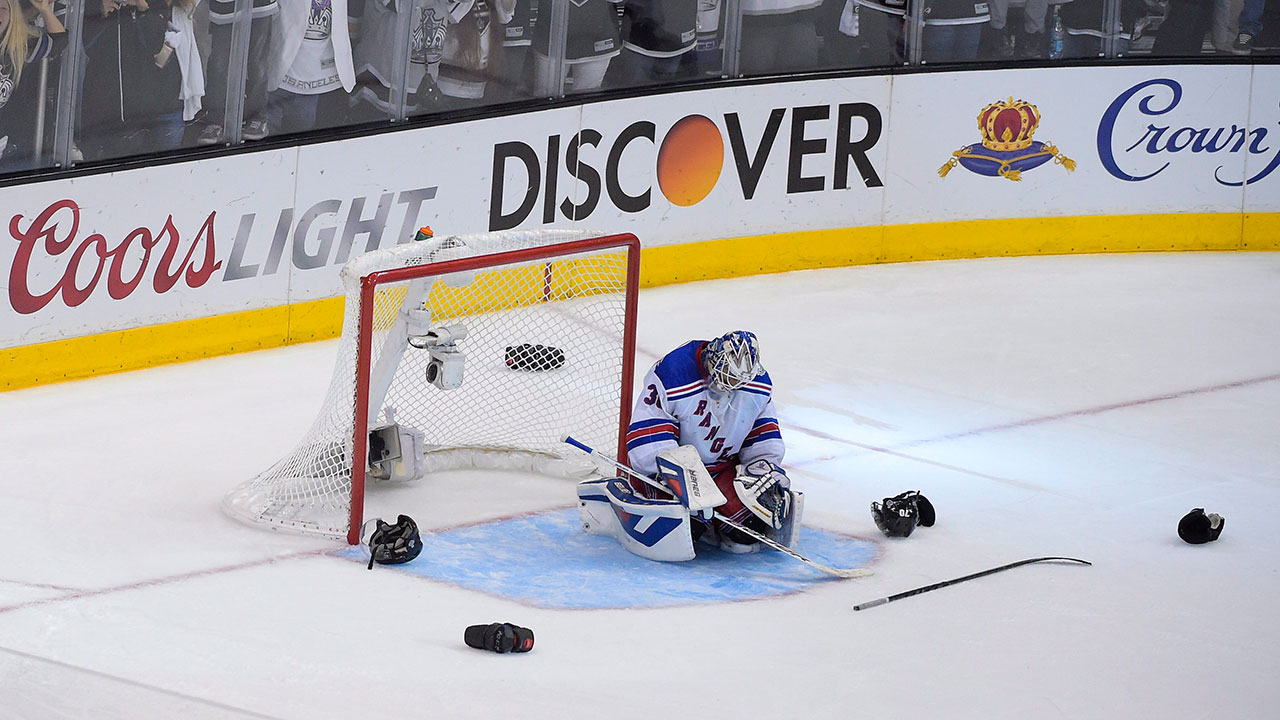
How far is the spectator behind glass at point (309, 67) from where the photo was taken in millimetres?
8055

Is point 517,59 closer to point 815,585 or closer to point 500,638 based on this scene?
point 815,585

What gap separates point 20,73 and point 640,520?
11.2 ft

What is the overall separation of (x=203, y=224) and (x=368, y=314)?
2.36 m

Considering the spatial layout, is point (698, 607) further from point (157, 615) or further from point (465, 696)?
point (157, 615)

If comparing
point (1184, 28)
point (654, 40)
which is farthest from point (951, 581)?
point (1184, 28)

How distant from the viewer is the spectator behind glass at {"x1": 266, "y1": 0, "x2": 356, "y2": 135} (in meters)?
8.05

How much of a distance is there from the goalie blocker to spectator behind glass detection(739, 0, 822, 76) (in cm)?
448

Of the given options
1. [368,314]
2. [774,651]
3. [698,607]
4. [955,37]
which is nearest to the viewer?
[774,651]

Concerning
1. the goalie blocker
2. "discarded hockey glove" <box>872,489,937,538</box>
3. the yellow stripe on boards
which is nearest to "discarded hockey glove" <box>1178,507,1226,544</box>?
"discarded hockey glove" <box>872,489,937,538</box>

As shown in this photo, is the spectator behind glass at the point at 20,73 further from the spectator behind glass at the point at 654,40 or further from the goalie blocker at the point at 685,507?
the spectator behind glass at the point at 654,40

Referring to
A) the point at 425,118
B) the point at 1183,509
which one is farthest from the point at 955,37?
the point at 1183,509

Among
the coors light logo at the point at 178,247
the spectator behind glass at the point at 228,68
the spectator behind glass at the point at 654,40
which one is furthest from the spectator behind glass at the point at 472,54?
the spectator behind glass at the point at 228,68

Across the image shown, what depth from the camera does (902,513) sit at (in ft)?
19.8

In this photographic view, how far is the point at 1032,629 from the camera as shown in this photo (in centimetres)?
526
